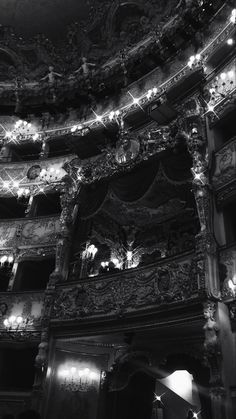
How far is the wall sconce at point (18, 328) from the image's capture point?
10.3m

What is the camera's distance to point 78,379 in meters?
9.77

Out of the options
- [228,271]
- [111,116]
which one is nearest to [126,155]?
[111,116]

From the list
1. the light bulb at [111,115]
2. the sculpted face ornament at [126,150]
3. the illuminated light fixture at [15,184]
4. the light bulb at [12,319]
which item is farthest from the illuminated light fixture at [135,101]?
the light bulb at [12,319]

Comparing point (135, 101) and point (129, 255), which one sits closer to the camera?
point (129, 255)

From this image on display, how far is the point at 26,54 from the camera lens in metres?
17.4

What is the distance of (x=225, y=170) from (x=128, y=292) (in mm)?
3673

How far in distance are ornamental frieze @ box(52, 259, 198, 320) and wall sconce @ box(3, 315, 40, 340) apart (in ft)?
4.46

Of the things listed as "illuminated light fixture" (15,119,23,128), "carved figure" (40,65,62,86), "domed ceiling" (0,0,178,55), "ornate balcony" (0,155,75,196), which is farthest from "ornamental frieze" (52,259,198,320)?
"domed ceiling" (0,0,178,55)

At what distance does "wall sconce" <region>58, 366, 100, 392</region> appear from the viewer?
945 cm

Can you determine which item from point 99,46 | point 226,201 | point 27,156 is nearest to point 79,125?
point 27,156

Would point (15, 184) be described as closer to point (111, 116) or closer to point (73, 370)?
point (111, 116)

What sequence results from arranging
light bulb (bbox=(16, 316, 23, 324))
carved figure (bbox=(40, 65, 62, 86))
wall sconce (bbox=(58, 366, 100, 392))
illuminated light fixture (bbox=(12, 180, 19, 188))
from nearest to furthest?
wall sconce (bbox=(58, 366, 100, 392))
light bulb (bbox=(16, 316, 23, 324))
illuminated light fixture (bbox=(12, 180, 19, 188))
carved figure (bbox=(40, 65, 62, 86))

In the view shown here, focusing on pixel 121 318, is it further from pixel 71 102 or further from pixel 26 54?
pixel 26 54

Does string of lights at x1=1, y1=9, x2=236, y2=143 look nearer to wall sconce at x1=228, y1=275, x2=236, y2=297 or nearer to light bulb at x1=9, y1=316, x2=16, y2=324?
light bulb at x1=9, y1=316, x2=16, y2=324
